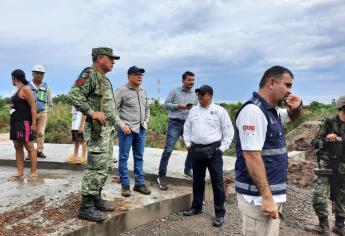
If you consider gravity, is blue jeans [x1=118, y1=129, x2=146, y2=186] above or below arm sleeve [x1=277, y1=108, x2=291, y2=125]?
below

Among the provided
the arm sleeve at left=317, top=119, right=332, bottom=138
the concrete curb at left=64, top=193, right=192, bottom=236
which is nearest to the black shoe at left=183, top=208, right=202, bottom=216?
the concrete curb at left=64, top=193, right=192, bottom=236

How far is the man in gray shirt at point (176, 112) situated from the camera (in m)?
6.30

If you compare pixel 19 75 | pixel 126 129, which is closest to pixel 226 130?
pixel 126 129

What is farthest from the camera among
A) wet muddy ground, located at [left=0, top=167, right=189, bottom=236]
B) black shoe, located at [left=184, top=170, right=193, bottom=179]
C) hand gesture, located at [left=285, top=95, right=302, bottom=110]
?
black shoe, located at [left=184, top=170, right=193, bottom=179]

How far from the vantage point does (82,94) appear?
15.1 feet

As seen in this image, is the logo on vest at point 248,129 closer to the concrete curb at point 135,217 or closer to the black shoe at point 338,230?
the concrete curb at point 135,217

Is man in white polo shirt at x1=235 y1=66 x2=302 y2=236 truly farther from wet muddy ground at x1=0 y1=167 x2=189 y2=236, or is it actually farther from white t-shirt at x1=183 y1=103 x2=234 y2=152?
white t-shirt at x1=183 y1=103 x2=234 y2=152

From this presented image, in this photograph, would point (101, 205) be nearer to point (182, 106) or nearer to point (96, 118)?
point (96, 118)

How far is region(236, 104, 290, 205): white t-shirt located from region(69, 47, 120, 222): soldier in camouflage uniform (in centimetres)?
205

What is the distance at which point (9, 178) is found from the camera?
6656 millimetres

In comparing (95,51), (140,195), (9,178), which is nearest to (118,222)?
(140,195)

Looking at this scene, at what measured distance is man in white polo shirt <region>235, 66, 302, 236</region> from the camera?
2.91 metres

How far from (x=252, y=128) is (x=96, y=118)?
2157mm

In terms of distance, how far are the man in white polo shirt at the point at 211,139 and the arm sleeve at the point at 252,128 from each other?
8.22ft
